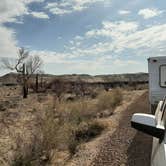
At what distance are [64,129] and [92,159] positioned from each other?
168 cm

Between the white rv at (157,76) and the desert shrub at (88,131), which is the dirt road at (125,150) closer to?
the desert shrub at (88,131)

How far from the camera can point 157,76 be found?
1352cm

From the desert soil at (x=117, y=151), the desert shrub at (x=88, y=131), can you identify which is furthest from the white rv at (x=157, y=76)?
the desert shrub at (x=88, y=131)

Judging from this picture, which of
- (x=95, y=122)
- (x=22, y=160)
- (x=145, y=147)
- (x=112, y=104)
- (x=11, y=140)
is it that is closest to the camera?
(x=22, y=160)

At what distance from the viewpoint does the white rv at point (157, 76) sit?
43.5 ft

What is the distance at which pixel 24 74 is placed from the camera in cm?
5497

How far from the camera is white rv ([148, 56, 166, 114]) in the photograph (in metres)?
13.3

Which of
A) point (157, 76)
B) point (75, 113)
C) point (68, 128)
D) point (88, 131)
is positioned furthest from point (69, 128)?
point (157, 76)

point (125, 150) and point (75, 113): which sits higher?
point (75, 113)

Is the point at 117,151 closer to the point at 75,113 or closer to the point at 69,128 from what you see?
the point at 69,128

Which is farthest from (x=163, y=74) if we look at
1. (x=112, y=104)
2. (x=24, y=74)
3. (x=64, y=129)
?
A: (x=24, y=74)

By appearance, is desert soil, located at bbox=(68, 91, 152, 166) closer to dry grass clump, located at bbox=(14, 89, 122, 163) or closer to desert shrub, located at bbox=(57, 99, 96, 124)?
dry grass clump, located at bbox=(14, 89, 122, 163)

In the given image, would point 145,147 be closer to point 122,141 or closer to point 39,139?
point 122,141

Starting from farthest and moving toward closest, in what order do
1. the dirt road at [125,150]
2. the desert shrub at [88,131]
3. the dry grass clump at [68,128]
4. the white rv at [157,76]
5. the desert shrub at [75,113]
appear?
the desert shrub at [75,113] → the white rv at [157,76] → the desert shrub at [88,131] → the dry grass clump at [68,128] → the dirt road at [125,150]
